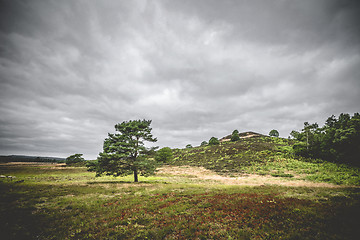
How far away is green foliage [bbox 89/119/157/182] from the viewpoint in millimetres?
23531

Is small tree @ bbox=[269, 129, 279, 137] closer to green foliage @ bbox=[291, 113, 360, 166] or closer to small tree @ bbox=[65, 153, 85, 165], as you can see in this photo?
green foliage @ bbox=[291, 113, 360, 166]

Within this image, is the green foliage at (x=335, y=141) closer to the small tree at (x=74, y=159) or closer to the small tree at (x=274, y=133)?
the small tree at (x=274, y=133)

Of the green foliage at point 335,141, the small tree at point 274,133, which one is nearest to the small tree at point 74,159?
the green foliage at point 335,141

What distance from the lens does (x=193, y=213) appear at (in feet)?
31.1

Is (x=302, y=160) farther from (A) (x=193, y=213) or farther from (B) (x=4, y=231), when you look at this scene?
(B) (x=4, y=231)

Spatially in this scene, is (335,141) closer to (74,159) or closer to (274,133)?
(274,133)

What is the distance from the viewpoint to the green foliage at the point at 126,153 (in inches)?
926

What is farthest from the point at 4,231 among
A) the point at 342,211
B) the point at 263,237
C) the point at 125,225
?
the point at 342,211

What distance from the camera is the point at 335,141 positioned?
38625mm

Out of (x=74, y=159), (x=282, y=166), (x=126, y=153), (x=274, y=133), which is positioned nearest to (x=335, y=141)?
(x=282, y=166)

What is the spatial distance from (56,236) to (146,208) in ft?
18.1

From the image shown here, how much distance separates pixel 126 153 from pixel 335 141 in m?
55.2

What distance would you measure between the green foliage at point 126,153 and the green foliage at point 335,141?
162ft

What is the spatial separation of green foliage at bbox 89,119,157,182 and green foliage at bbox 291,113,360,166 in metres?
49.5
